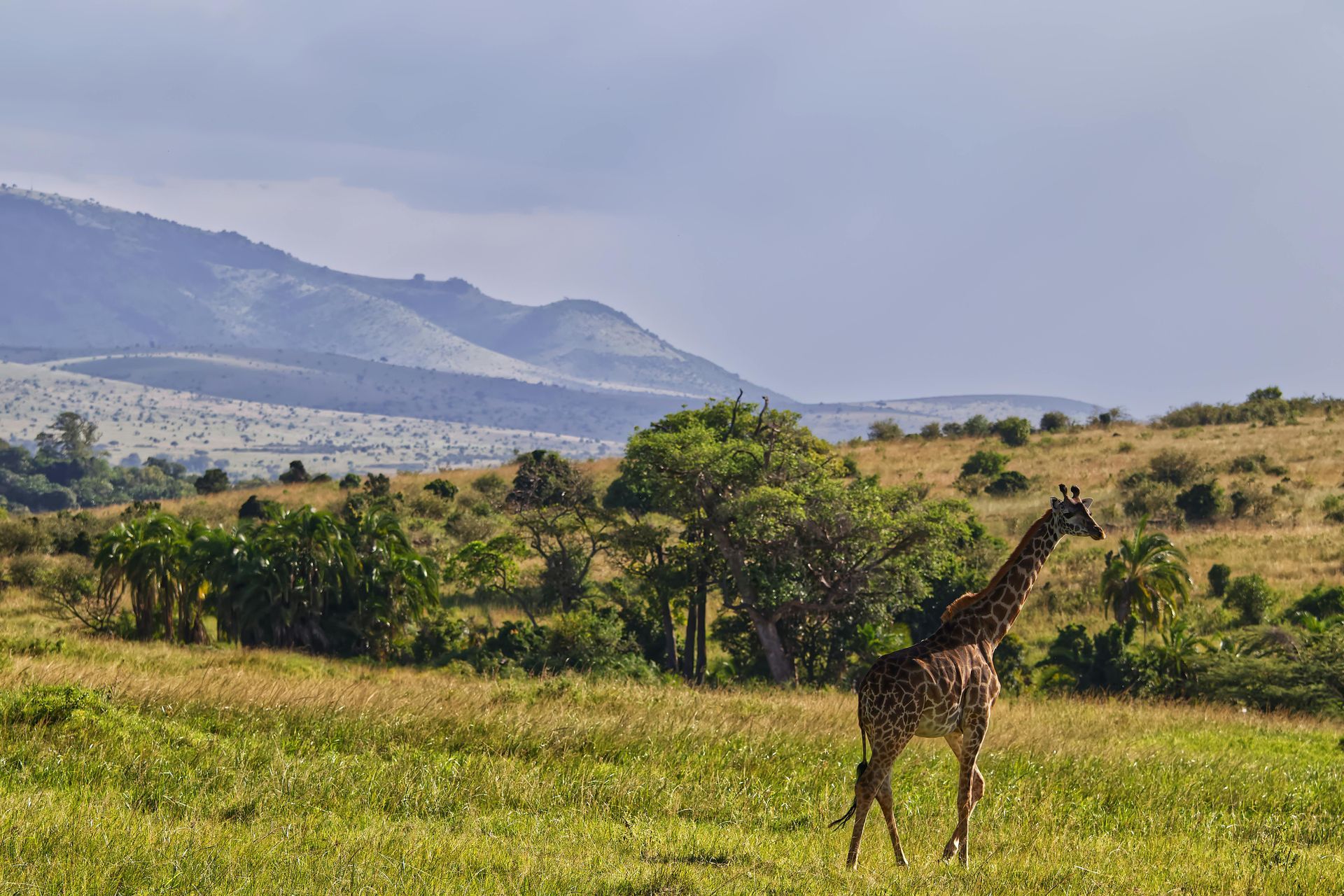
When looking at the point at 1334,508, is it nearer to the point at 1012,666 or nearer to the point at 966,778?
the point at 1012,666

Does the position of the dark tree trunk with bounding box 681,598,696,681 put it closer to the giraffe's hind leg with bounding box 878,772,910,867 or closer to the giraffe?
the giraffe

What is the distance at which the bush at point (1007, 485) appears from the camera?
60625 mm

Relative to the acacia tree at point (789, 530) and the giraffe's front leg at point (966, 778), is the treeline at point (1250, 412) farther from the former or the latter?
the giraffe's front leg at point (966, 778)

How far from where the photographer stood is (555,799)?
1094 centimetres

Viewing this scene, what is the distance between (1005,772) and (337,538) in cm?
2576

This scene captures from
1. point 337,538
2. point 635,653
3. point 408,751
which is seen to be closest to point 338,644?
point 337,538

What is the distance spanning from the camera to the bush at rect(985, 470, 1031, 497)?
199ft

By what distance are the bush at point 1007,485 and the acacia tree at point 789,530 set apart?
26836 mm

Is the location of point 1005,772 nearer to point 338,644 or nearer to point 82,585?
point 338,644

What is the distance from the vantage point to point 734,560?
33.2 m

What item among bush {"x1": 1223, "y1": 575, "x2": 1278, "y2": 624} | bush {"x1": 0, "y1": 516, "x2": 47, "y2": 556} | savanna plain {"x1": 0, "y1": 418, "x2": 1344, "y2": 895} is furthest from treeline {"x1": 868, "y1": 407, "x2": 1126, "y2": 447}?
savanna plain {"x1": 0, "y1": 418, "x2": 1344, "y2": 895}

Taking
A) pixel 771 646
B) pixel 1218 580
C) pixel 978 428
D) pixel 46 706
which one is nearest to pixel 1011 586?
pixel 46 706

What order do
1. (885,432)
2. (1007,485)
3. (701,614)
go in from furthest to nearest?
(885,432) < (1007,485) < (701,614)

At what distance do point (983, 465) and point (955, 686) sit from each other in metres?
58.6
